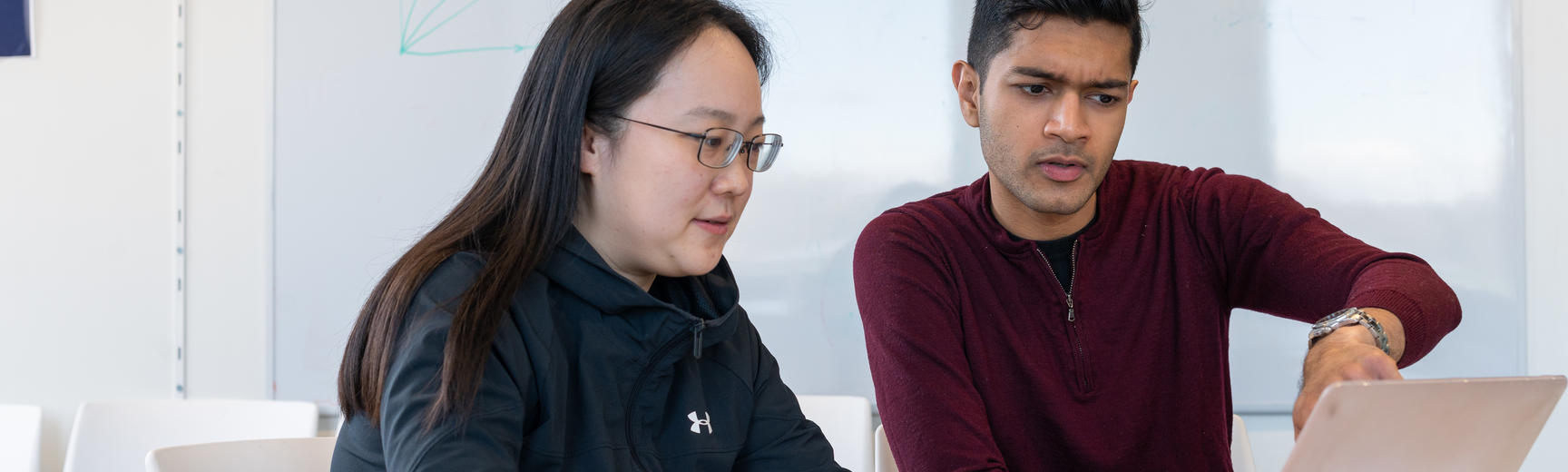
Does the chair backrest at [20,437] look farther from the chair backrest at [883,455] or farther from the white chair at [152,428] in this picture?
the chair backrest at [883,455]

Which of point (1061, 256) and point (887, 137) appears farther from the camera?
point (887, 137)

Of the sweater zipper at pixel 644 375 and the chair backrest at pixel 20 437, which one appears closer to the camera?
the sweater zipper at pixel 644 375

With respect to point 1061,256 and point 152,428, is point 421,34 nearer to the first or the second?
point 152,428

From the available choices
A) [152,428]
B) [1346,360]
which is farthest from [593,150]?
[152,428]

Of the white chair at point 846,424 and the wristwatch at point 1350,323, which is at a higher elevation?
the wristwatch at point 1350,323

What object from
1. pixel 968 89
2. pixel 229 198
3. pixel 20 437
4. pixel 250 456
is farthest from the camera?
pixel 229 198

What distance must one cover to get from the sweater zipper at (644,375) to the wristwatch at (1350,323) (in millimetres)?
563

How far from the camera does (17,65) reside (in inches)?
105

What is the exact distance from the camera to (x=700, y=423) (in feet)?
3.62

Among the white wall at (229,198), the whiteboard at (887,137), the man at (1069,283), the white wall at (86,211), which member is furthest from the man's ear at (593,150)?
the white wall at (86,211)

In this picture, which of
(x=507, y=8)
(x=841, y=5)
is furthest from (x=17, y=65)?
(x=841, y=5)

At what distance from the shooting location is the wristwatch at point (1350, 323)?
3.34 feet

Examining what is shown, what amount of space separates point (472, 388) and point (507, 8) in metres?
1.90

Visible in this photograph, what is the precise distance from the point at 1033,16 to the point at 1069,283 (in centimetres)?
33
